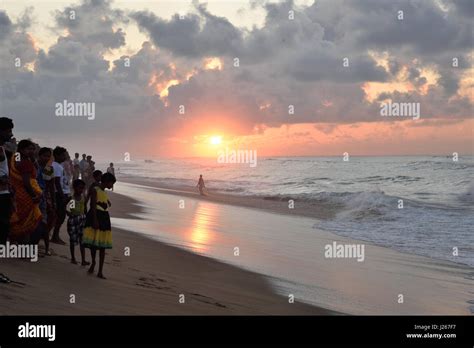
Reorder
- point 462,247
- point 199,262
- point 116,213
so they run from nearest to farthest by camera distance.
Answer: point 199,262 → point 462,247 → point 116,213

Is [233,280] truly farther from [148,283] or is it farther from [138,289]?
[138,289]

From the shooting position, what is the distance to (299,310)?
782 cm

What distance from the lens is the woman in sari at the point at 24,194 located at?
7.75 meters

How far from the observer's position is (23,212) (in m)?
8.05

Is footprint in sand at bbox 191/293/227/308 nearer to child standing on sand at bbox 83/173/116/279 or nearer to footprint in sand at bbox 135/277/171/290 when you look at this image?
footprint in sand at bbox 135/277/171/290

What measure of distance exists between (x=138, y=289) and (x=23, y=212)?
2420mm

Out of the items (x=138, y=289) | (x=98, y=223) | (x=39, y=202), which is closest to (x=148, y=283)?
(x=138, y=289)

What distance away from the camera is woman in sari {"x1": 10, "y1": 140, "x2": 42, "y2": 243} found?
25.4 ft

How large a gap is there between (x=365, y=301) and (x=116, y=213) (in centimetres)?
1428

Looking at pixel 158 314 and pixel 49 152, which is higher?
pixel 49 152

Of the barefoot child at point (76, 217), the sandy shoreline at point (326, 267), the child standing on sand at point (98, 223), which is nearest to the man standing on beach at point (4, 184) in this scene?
the child standing on sand at point (98, 223)

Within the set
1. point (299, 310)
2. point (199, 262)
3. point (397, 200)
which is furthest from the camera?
point (397, 200)
